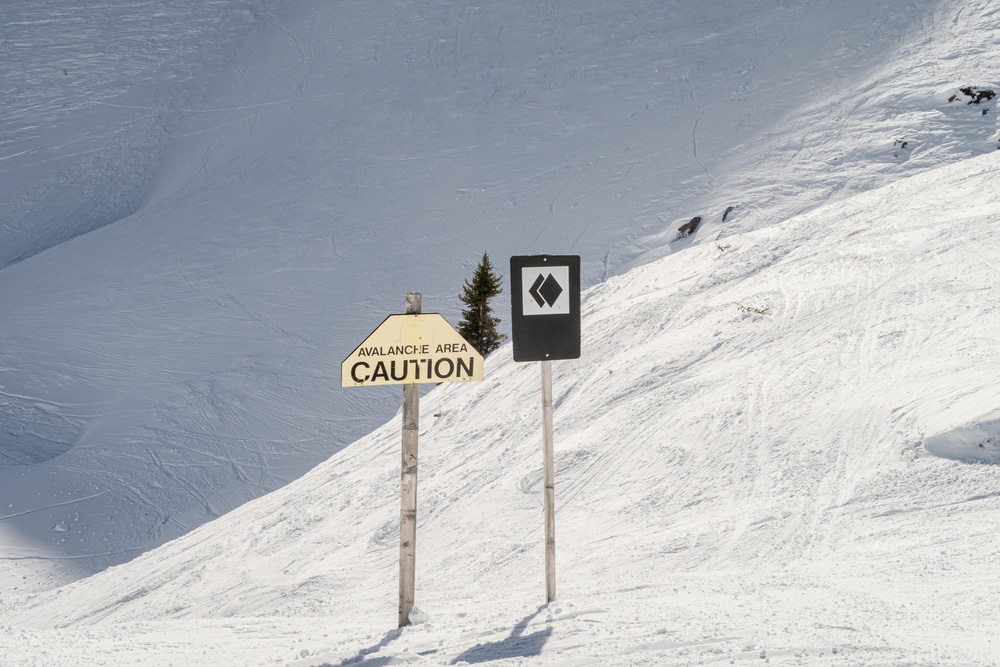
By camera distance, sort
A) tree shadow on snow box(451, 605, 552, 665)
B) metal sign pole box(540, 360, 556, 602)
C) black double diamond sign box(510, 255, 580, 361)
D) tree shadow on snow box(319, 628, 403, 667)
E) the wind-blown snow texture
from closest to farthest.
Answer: tree shadow on snow box(451, 605, 552, 665) → tree shadow on snow box(319, 628, 403, 667) → black double diamond sign box(510, 255, 580, 361) → metal sign pole box(540, 360, 556, 602) → the wind-blown snow texture

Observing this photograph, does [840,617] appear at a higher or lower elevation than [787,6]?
lower

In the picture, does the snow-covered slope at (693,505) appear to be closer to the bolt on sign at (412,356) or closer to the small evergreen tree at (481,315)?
the bolt on sign at (412,356)

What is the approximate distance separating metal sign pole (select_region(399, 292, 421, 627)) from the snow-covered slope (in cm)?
31

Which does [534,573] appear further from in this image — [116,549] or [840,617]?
[116,549]

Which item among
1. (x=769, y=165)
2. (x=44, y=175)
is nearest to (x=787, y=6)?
(x=769, y=165)

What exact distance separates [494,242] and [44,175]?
30.0 meters

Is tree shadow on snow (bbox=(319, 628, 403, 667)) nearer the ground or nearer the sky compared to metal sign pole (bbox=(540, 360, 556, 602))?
nearer the ground

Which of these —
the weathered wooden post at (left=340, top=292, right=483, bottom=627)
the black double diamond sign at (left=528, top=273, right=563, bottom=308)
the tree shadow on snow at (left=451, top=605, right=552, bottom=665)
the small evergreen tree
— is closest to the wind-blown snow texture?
the tree shadow on snow at (left=451, top=605, right=552, bottom=665)

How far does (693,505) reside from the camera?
7.79 m

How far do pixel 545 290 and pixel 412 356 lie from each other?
1023mm

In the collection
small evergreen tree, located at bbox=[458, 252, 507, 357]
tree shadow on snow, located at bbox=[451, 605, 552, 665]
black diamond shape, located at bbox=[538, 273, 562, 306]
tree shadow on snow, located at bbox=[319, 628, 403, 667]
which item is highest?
small evergreen tree, located at bbox=[458, 252, 507, 357]

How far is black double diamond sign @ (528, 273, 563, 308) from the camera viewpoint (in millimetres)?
5672

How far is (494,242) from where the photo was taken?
3419cm

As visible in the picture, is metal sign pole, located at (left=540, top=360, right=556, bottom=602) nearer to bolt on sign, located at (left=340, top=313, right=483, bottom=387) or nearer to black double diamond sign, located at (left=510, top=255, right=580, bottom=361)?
black double diamond sign, located at (left=510, top=255, right=580, bottom=361)
